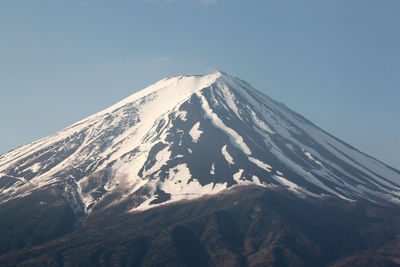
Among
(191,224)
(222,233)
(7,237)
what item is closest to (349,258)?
(222,233)

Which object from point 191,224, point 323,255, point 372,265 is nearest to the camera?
point 372,265

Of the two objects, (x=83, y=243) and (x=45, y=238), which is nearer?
(x=83, y=243)

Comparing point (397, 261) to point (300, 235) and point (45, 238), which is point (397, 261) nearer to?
point (300, 235)

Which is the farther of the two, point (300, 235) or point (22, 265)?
point (300, 235)

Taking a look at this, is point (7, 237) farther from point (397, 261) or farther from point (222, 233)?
point (397, 261)

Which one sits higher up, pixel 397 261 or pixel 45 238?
pixel 45 238

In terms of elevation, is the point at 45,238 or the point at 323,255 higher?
the point at 45,238

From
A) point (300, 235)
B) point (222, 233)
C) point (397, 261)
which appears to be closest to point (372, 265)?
point (397, 261)

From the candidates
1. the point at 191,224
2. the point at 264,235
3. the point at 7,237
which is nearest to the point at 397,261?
the point at 264,235

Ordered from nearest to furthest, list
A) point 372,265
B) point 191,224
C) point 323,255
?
point 372,265
point 323,255
point 191,224
